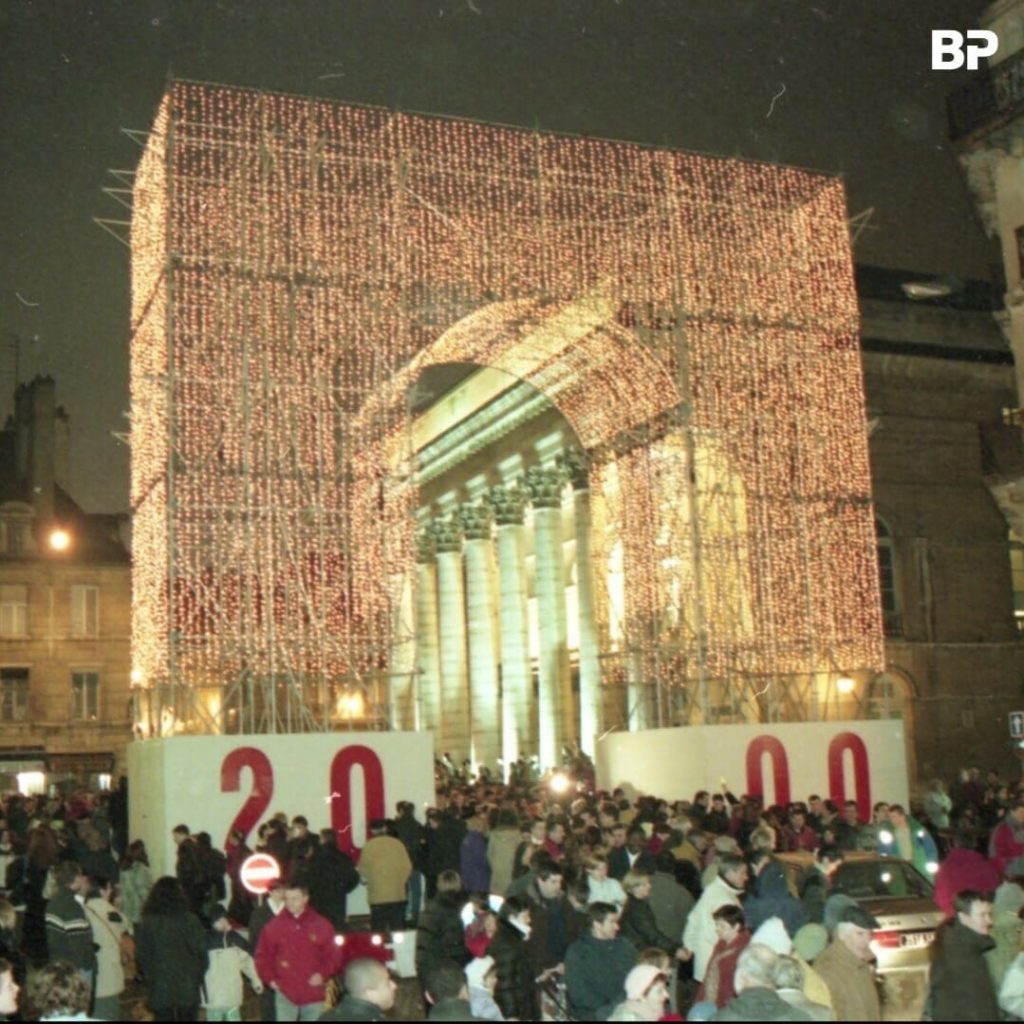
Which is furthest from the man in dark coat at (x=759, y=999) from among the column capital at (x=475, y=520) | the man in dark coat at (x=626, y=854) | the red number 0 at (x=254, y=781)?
the column capital at (x=475, y=520)

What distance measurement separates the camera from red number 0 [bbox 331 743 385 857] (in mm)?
24578

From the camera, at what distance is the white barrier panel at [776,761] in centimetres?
2798

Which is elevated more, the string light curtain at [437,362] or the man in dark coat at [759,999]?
the string light curtain at [437,362]

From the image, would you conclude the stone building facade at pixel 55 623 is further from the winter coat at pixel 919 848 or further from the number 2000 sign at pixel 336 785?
the winter coat at pixel 919 848

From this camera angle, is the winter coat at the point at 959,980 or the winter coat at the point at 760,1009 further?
the winter coat at the point at 959,980

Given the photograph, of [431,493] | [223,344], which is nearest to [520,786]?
[223,344]

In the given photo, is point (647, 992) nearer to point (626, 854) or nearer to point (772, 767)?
point (626, 854)

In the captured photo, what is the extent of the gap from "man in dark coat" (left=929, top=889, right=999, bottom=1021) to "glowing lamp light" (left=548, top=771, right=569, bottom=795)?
22833 millimetres

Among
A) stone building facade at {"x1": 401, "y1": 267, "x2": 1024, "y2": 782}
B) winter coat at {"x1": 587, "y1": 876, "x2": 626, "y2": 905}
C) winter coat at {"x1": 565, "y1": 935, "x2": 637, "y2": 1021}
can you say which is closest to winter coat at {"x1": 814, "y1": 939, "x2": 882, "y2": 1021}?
winter coat at {"x1": 565, "y1": 935, "x2": 637, "y2": 1021}

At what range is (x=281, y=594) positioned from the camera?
2681 cm

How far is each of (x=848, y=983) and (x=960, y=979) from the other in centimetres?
157

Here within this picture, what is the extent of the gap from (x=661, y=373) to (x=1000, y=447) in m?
7.00

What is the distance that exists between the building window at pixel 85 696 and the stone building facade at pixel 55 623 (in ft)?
0.10

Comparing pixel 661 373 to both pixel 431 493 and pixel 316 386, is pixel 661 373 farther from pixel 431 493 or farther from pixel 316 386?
pixel 431 493
